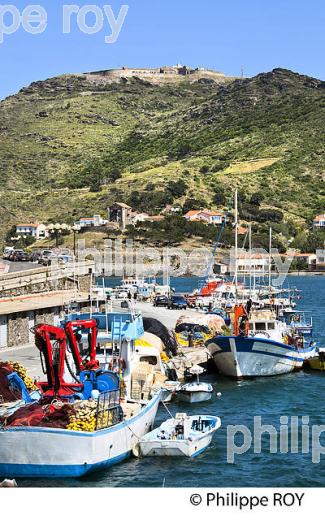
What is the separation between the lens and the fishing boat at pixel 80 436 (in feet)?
74.5

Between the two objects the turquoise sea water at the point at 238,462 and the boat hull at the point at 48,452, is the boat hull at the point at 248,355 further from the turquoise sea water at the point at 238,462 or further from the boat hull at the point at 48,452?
the boat hull at the point at 48,452

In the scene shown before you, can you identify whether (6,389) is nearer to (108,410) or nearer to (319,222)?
(108,410)

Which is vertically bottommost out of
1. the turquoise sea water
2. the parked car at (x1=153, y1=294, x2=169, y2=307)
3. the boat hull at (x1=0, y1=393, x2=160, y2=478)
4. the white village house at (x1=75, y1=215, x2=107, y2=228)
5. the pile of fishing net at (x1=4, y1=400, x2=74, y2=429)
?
the turquoise sea water

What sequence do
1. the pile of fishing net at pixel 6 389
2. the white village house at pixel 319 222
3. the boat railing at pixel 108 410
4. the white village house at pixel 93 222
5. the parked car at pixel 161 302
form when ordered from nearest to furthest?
1. the boat railing at pixel 108 410
2. the pile of fishing net at pixel 6 389
3. the parked car at pixel 161 302
4. the white village house at pixel 93 222
5. the white village house at pixel 319 222

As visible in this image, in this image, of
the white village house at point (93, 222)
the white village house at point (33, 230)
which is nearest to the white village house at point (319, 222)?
the white village house at point (93, 222)

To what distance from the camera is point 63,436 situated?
2267cm

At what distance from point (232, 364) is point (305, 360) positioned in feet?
16.6

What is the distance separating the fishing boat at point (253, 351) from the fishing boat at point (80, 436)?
37.2 feet

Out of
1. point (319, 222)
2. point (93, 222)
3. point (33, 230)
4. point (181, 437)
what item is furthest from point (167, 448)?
point (319, 222)

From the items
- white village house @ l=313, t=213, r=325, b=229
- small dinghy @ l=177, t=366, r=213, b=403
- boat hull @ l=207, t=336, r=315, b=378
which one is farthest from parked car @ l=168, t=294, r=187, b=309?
white village house @ l=313, t=213, r=325, b=229

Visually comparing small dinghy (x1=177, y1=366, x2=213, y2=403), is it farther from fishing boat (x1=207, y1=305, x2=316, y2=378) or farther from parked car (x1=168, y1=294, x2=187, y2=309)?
parked car (x1=168, y1=294, x2=187, y2=309)

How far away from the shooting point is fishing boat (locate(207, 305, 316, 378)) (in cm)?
3953

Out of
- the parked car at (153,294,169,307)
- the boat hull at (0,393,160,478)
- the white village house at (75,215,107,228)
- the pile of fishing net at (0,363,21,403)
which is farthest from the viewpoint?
the white village house at (75,215,107,228)

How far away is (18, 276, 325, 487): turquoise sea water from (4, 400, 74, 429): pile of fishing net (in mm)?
1401
